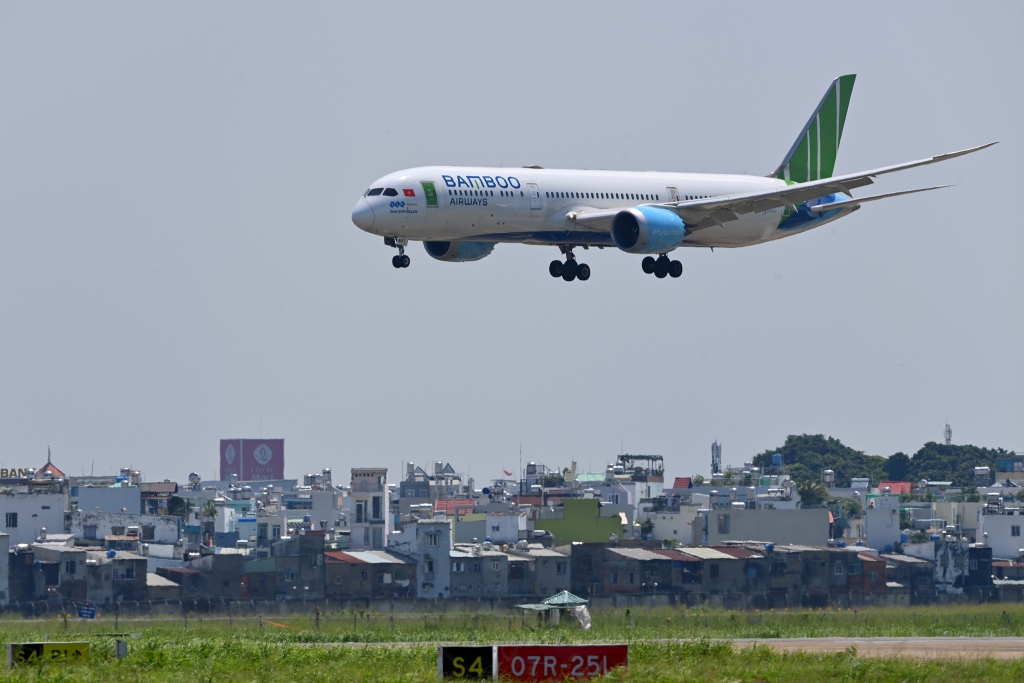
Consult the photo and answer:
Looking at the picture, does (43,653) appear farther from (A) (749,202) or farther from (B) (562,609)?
(A) (749,202)

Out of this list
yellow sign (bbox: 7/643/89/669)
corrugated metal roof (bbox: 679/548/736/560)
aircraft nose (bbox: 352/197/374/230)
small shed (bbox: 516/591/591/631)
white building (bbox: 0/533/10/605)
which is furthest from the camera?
corrugated metal roof (bbox: 679/548/736/560)

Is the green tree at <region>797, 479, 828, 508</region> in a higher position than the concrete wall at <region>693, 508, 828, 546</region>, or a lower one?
higher

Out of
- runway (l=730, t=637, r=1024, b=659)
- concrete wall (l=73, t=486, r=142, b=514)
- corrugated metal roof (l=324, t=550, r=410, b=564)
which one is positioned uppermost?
concrete wall (l=73, t=486, r=142, b=514)

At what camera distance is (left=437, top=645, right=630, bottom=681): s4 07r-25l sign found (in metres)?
38.8

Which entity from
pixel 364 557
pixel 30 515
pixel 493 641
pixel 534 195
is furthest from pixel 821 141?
pixel 30 515

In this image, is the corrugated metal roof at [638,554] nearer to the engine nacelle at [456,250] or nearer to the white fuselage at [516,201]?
the white fuselage at [516,201]

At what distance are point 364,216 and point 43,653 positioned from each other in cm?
2223

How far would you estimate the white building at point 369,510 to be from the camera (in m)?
110

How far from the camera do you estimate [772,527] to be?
11419 cm

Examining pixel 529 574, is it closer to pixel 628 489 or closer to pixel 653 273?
pixel 653 273

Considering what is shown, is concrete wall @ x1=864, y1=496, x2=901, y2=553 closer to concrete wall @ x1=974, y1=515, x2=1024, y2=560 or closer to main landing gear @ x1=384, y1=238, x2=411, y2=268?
concrete wall @ x1=974, y1=515, x2=1024, y2=560

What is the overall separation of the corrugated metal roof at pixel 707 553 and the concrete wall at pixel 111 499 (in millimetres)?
49289

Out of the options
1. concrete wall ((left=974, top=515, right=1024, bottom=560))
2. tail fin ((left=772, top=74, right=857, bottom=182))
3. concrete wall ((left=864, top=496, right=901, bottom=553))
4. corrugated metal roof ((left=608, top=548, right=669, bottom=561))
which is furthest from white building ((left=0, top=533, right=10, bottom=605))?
concrete wall ((left=974, top=515, right=1024, bottom=560))

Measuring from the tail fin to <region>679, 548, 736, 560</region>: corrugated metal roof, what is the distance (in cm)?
2893
